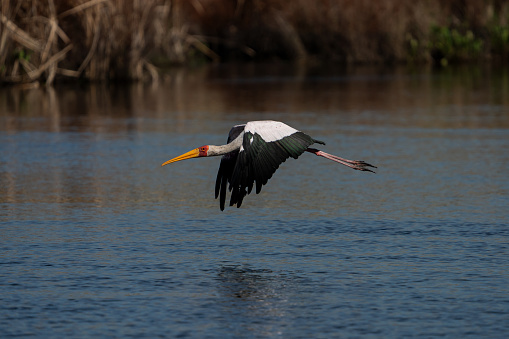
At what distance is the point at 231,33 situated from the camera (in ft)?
129

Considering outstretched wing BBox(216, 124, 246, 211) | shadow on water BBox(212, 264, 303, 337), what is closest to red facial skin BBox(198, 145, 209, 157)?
outstretched wing BBox(216, 124, 246, 211)

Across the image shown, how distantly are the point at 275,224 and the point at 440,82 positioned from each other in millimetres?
17997

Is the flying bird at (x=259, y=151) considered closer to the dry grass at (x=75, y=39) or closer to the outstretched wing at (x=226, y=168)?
the outstretched wing at (x=226, y=168)

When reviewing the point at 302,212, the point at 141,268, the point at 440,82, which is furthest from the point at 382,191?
the point at 440,82

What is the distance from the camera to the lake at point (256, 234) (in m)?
6.21

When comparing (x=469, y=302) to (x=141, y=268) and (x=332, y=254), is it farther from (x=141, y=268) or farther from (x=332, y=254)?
(x=141, y=268)

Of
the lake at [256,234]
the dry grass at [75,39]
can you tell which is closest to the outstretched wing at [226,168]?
the lake at [256,234]

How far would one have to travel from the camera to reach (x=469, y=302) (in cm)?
647

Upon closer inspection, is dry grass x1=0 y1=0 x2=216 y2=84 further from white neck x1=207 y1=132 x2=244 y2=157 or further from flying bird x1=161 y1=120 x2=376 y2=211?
flying bird x1=161 y1=120 x2=376 y2=211

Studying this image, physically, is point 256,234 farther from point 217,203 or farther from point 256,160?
point 217,203

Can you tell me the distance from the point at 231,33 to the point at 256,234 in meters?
31.2

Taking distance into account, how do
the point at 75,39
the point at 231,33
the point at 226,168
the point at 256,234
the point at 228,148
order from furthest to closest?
1. the point at 231,33
2. the point at 75,39
3. the point at 226,168
4. the point at 228,148
5. the point at 256,234

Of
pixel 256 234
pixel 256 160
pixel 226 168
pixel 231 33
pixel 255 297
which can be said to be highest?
pixel 231 33

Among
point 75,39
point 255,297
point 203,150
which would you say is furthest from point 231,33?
point 255,297
